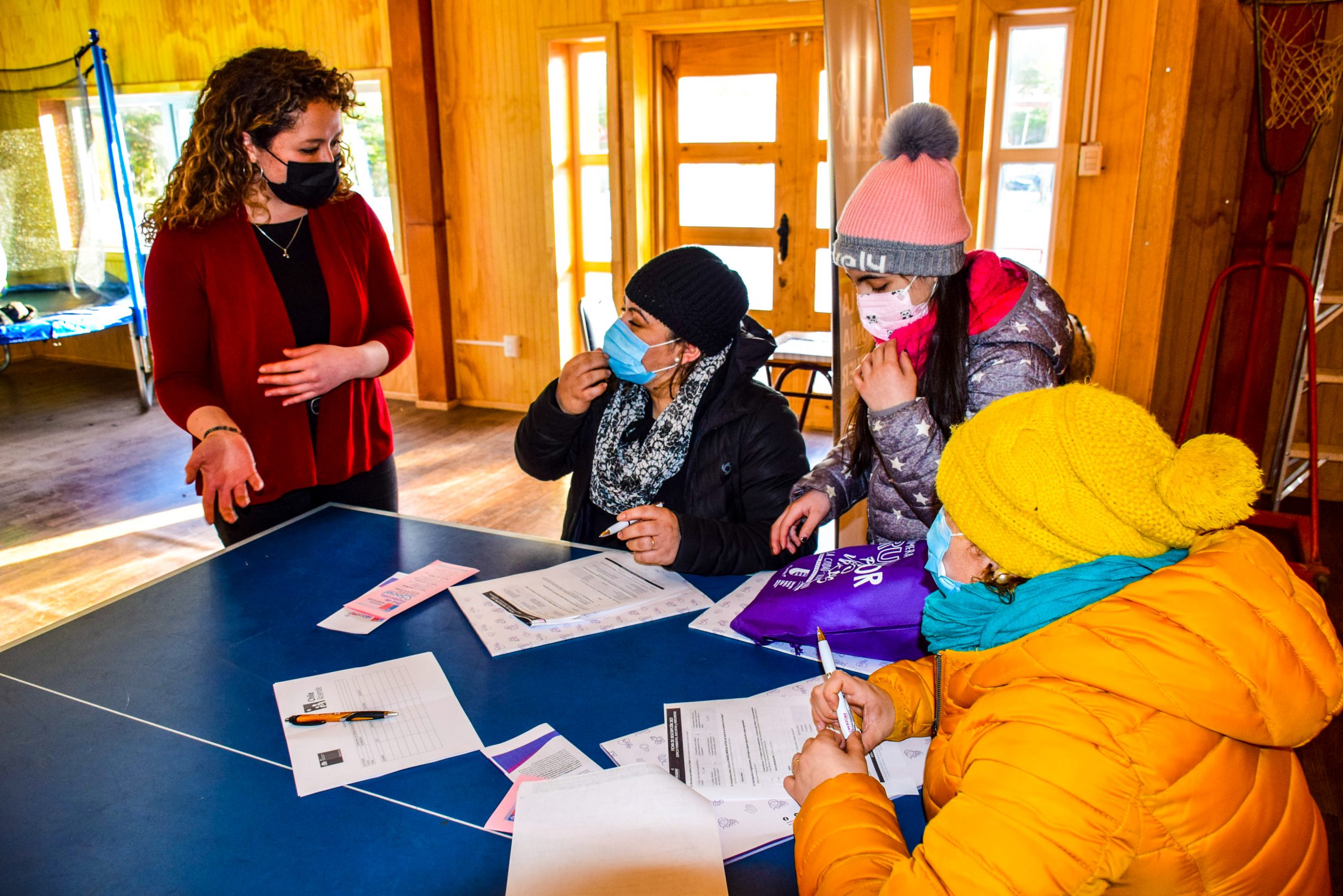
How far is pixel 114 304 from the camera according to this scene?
632cm

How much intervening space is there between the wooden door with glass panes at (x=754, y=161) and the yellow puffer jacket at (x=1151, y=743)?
4.22 m

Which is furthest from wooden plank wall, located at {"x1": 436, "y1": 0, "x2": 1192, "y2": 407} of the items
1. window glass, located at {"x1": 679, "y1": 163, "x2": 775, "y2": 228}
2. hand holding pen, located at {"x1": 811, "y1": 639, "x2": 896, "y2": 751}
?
hand holding pen, located at {"x1": 811, "y1": 639, "x2": 896, "y2": 751}

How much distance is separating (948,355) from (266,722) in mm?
1277

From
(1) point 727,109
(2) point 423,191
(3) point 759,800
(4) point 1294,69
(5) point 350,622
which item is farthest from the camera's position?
(2) point 423,191

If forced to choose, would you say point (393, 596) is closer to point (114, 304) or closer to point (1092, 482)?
point (1092, 482)

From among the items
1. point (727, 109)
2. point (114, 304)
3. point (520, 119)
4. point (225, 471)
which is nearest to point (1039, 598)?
point (225, 471)

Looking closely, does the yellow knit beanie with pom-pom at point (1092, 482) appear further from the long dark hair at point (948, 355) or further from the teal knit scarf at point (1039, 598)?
the long dark hair at point (948, 355)

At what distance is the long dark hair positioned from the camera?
1624mm

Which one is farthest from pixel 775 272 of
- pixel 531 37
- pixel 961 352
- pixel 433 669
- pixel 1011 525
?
pixel 1011 525

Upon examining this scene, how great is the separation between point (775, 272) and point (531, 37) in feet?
6.56

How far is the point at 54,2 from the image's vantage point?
22.4 feet

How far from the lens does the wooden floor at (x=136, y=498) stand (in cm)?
332

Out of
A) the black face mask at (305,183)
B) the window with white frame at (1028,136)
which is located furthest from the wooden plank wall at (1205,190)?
the black face mask at (305,183)

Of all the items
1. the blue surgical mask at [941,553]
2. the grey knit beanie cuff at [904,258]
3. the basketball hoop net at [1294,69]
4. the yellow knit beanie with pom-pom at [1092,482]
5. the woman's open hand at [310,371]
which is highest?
the basketball hoop net at [1294,69]
